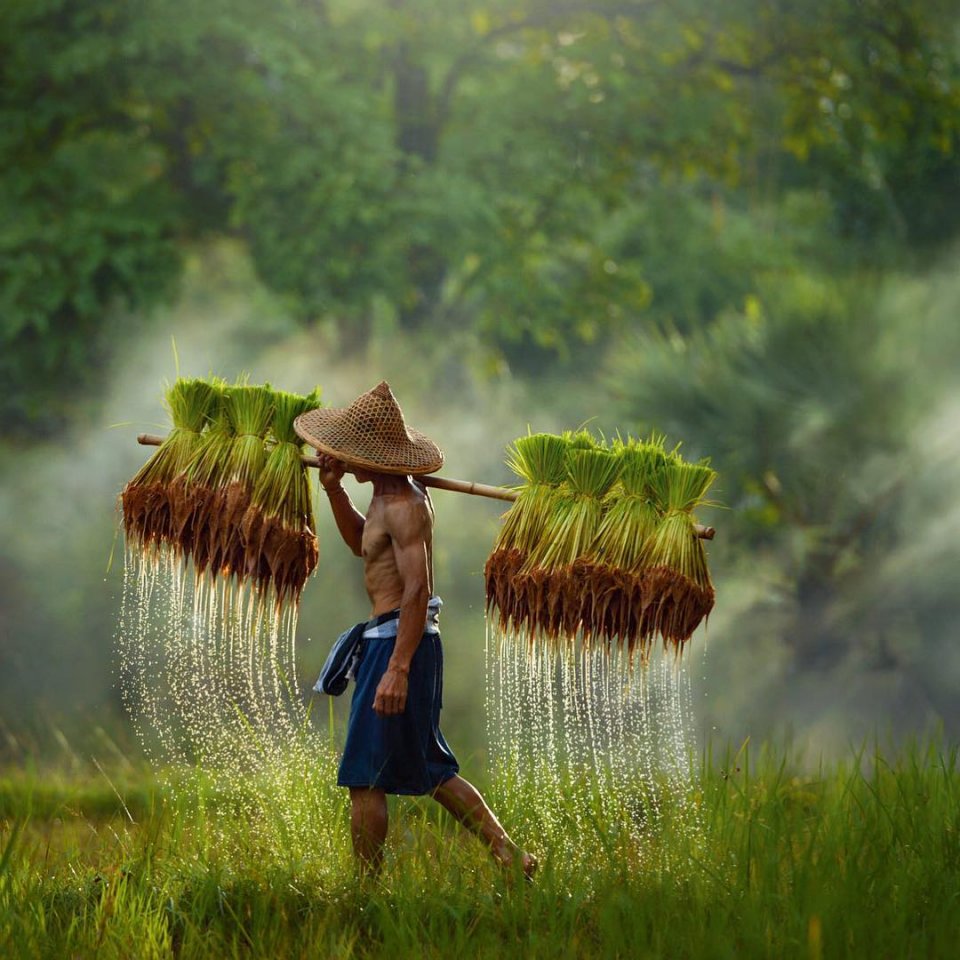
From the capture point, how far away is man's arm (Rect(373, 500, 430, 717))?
380 cm

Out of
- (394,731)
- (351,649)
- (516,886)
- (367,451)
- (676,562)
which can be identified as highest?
(367,451)

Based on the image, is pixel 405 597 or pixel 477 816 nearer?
pixel 405 597

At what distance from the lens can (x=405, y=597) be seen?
3.83m

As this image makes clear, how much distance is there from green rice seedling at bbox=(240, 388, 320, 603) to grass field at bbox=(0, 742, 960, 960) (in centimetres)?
83

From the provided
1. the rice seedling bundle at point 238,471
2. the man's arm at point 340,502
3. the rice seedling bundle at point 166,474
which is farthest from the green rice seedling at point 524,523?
the rice seedling bundle at point 166,474

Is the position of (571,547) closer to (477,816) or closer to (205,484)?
(477,816)

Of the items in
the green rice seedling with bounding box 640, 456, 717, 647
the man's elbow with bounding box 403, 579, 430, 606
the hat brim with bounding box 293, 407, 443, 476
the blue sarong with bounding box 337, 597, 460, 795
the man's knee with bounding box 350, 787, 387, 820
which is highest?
Answer: the hat brim with bounding box 293, 407, 443, 476

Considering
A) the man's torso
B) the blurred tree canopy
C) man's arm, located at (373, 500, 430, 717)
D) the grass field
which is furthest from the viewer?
the blurred tree canopy

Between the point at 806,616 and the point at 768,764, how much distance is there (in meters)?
2.87

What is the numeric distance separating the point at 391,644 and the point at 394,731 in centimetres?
25

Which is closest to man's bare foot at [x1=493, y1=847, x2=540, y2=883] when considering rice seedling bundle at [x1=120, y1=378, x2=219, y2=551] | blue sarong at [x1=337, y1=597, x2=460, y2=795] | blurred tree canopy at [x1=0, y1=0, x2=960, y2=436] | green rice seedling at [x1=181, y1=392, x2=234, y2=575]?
blue sarong at [x1=337, y1=597, x2=460, y2=795]

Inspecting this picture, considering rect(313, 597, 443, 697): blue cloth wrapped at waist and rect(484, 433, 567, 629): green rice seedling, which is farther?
rect(484, 433, 567, 629): green rice seedling

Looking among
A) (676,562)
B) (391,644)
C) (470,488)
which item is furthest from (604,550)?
(391,644)

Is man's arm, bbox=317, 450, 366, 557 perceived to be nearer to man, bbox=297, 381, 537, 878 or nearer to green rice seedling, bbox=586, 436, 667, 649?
man, bbox=297, 381, 537, 878
